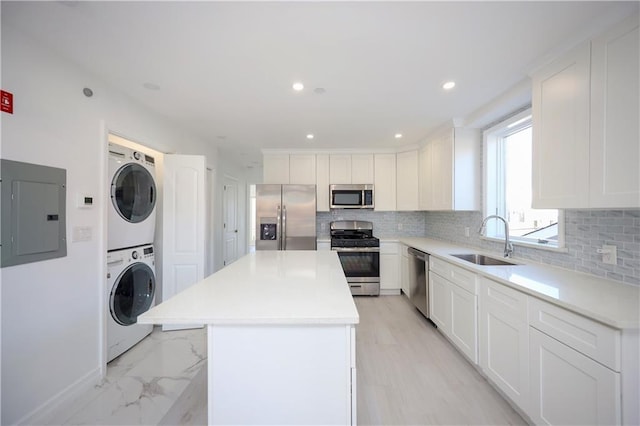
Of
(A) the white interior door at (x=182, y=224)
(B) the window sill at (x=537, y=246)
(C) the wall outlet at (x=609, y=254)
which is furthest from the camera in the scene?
(A) the white interior door at (x=182, y=224)

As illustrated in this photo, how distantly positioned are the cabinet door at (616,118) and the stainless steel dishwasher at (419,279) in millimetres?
1767

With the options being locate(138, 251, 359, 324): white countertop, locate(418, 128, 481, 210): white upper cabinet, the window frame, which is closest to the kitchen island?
locate(138, 251, 359, 324): white countertop

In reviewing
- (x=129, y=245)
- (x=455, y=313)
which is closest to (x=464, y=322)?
(x=455, y=313)

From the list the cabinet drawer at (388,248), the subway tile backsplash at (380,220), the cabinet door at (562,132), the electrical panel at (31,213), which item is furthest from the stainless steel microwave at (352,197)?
the electrical panel at (31,213)

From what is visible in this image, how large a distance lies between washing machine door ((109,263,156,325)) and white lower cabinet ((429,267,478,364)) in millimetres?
3110

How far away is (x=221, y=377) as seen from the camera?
1.18 metres

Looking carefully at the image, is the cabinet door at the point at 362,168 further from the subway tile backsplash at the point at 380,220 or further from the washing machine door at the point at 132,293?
the washing machine door at the point at 132,293

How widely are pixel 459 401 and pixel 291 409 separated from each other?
1.33 m

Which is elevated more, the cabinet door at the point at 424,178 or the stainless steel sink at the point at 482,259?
the cabinet door at the point at 424,178

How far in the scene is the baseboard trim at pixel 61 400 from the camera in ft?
5.08

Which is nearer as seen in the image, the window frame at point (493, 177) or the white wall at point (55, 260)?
the white wall at point (55, 260)

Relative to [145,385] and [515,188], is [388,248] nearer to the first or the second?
[515,188]

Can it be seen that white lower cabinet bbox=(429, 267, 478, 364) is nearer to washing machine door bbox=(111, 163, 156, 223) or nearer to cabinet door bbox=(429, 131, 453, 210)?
cabinet door bbox=(429, 131, 453, 210)

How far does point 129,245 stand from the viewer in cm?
246
